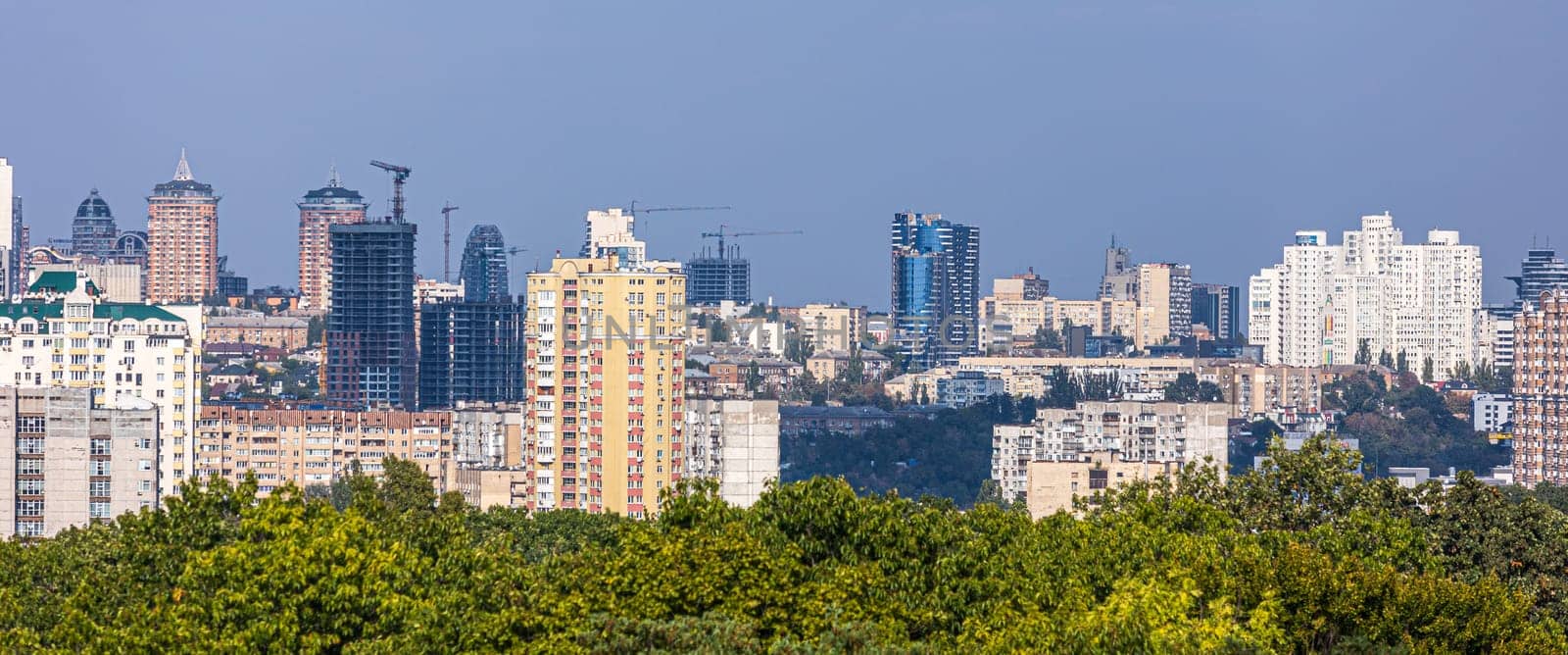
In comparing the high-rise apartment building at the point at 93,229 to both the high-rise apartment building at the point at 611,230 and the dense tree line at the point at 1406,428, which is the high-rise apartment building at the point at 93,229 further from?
the dense tree line at the point at 1406,428

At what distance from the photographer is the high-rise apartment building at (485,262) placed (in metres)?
131

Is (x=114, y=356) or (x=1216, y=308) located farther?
(x=1216, y=308)

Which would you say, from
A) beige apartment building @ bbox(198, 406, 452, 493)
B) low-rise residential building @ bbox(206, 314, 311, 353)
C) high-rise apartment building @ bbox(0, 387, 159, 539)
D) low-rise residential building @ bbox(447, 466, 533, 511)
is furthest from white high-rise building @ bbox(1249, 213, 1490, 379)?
high-rise apartment building @ bbox(0, 387, 159, 539)

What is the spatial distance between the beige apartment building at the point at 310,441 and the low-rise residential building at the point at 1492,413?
1476 inches

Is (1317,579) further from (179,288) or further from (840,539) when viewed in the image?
(179,288)

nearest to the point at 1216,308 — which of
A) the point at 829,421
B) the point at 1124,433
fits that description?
the point at 829,421

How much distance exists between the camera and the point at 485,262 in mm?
132000

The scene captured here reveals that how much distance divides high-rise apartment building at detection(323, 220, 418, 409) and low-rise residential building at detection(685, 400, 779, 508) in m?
37.9

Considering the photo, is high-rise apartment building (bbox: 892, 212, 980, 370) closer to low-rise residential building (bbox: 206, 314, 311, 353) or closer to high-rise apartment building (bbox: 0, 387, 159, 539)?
low-rise residential building (bbox: 206, 314, 311, 353)

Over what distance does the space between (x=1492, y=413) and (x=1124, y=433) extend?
83.8 feet

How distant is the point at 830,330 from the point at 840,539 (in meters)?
101

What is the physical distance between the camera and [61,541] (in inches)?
872

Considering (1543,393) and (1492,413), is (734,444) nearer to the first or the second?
(1543,393)

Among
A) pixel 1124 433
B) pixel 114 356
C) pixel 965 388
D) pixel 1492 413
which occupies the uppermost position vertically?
pixel 114 356
